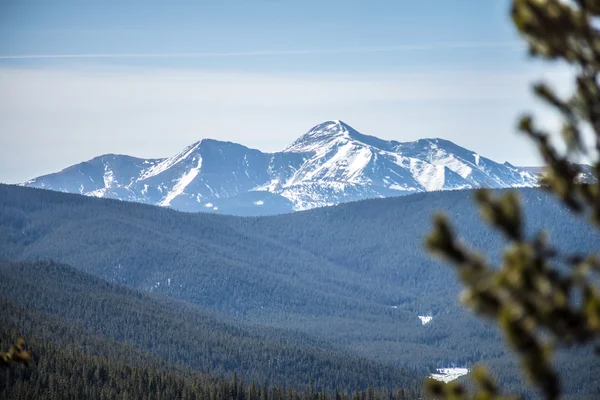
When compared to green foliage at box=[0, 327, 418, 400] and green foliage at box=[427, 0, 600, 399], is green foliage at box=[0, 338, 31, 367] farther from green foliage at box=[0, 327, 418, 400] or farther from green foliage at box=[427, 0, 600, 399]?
green foliage at box=[0, 327, 418, 400]

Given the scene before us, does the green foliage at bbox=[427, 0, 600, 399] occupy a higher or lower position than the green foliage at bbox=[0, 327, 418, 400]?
higher

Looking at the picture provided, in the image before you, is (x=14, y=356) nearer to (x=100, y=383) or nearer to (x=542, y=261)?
(x=542, y=261)

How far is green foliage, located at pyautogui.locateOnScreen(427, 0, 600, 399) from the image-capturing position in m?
12.2

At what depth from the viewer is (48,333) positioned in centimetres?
16500

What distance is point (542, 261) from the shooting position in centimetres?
1267

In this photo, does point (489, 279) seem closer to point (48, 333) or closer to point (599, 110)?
point (599, 110)

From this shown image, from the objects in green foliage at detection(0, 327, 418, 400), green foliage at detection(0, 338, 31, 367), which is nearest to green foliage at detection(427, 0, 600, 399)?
green foliage at detection(0, 338, 31, 367)

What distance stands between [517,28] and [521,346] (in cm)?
484

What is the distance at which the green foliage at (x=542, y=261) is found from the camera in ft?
40.2

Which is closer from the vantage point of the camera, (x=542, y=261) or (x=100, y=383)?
(x=542, y=261)

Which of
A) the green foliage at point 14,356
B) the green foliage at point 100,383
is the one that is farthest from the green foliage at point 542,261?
the green foliage at point 100,383

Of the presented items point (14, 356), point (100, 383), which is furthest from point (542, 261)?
point (100, 383)

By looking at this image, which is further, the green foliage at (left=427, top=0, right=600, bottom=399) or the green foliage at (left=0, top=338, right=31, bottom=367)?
the green foliage at (left=0, top=338, right=31, bottom=367)

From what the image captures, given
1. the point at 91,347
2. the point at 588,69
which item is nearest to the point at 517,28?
the point at 588,69
